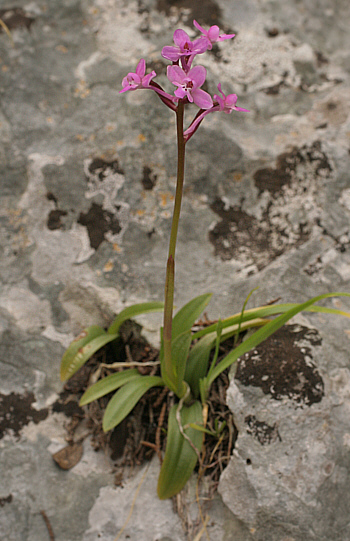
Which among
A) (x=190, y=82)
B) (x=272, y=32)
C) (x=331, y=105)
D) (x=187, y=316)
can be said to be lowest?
(x=187, y=316)

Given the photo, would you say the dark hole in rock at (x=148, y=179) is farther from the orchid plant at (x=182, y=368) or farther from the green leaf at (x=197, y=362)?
the green leaf at (x=197, y=362)

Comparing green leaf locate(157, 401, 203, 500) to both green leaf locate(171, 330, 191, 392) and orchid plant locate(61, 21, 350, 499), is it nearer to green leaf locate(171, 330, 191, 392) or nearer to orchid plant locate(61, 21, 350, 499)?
orchid plant locate(61, 21, 350, 499)

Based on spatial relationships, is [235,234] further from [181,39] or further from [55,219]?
[181,39]

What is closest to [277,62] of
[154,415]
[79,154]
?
[79,154]

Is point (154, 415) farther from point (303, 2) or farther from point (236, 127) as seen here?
point (303, 2)

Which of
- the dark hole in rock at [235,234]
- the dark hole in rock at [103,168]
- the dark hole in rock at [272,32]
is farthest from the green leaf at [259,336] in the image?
the dark hole in rock at [272,32]

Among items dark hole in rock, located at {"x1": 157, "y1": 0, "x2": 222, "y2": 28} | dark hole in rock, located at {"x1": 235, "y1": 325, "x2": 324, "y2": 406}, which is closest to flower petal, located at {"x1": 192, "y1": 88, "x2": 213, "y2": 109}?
dark hole in rock, located at {"x1": 235, "y1": 325, "x2": 324, "y2": 406}

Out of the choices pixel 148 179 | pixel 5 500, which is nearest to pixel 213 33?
pixel 148 179
